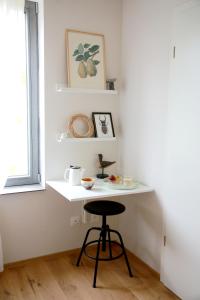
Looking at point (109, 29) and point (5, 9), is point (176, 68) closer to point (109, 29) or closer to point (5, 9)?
point (109, 29)

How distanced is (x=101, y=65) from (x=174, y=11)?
0.86 meters

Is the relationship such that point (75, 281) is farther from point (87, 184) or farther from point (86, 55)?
point (86, 55)

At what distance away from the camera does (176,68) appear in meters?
2.21

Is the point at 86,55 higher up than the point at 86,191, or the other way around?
the point at 86,55

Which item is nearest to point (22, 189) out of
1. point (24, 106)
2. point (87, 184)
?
point (87, 184)

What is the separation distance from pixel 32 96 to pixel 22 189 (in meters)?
0.85

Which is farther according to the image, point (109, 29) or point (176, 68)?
point (109, 29)

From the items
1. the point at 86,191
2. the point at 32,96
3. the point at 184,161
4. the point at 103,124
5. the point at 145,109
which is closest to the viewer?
the point at 184,161

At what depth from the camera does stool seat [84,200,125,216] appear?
7.86 feet

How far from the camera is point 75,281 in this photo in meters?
2.46

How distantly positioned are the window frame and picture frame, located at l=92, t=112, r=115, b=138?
557mm

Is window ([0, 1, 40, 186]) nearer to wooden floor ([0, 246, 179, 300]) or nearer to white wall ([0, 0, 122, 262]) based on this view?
white wall ([0, 0, 122, 262])

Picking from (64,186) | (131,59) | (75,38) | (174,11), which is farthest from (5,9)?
(64,186)

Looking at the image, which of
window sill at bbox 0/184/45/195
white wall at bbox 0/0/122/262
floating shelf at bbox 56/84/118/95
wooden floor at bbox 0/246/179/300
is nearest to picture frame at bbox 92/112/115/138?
white wall at bbox 0/0/122/262
